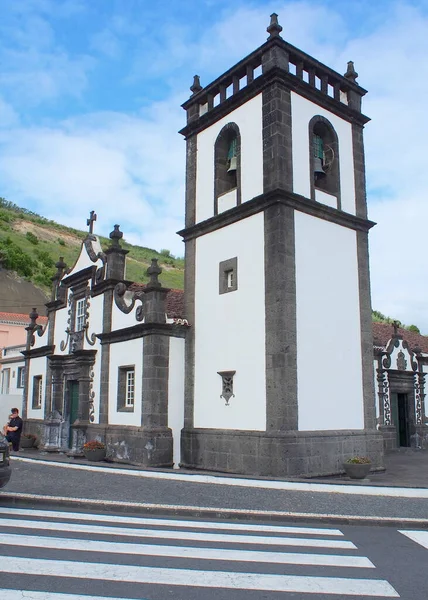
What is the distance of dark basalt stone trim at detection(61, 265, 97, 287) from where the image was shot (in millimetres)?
20109

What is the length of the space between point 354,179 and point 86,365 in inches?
398

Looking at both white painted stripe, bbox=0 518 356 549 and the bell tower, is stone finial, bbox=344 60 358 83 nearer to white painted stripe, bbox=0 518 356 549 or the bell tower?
the bell tower

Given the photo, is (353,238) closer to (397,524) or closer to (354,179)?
(354,179)

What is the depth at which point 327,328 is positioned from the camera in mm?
14836

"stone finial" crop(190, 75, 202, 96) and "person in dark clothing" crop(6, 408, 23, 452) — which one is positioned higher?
"stone finial" crop(190, 75, 202, 96)

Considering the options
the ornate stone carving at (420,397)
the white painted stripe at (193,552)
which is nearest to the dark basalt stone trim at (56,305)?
the ornate stone carving at (420,397)

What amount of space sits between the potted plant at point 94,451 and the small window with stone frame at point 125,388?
46.1 inches

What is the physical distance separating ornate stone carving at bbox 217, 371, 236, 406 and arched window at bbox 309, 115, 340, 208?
5.47 meters

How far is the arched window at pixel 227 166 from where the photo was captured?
15.9 metres

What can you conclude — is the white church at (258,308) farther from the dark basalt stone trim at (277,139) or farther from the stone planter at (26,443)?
the stone planter at (26,443)

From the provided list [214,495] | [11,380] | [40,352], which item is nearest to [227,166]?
[214,495]

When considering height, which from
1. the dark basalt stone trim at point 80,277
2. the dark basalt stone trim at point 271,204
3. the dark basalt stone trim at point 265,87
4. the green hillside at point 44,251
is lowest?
the dark basalt stone trim at point 80,277

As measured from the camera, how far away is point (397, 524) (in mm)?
8555

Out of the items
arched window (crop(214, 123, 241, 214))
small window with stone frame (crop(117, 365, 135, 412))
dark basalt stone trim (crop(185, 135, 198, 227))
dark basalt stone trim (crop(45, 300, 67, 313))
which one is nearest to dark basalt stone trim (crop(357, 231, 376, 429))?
arched window (crop(214, 123, 241, 214))
